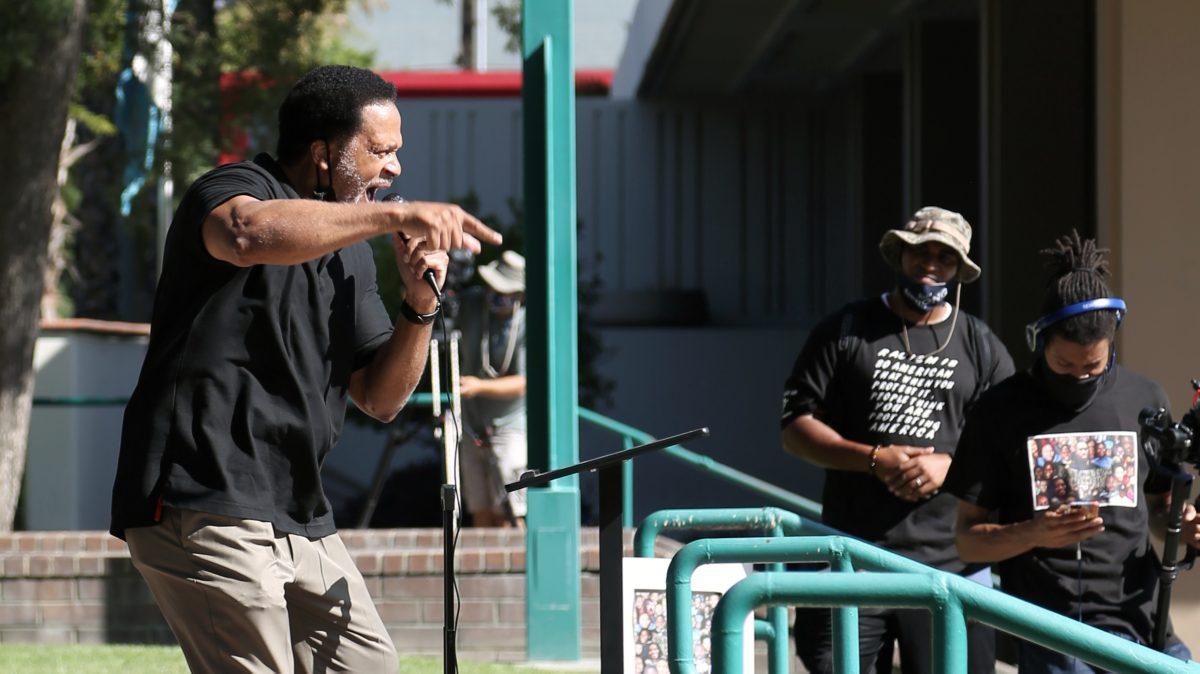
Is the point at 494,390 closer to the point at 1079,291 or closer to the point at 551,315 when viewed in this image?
the point at 551,315

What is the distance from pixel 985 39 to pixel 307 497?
580cm

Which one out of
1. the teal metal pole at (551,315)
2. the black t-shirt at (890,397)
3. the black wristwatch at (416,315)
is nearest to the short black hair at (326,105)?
the black wristwatch at (416,315)

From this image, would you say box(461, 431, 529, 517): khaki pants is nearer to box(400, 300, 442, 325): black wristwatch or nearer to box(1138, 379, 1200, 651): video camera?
box(1138, 379, 1200, 651): video camera

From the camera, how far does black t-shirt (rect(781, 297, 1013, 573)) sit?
4.83 metres

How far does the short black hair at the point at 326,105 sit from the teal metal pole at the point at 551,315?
359cm

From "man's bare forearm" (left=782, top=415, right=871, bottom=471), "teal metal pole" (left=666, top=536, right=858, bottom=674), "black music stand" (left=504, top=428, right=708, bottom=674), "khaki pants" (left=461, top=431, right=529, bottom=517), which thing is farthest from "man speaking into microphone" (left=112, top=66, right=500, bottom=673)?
"khaki pants" (left=461, top=431, right=529, bottom=517)

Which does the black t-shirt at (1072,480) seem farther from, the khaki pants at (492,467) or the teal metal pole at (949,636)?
the khaki pants at (492,467)

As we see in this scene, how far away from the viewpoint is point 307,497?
327 centimetres

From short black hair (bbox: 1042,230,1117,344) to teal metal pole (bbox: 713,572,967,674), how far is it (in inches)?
62.2

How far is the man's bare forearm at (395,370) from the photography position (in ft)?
11.5

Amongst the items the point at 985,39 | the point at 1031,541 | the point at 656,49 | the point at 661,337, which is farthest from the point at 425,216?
the point at 661,337

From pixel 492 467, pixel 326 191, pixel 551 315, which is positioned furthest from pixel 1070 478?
pixel 492 467

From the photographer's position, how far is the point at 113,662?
6.80 meters

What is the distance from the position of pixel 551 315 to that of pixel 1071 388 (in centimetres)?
326
